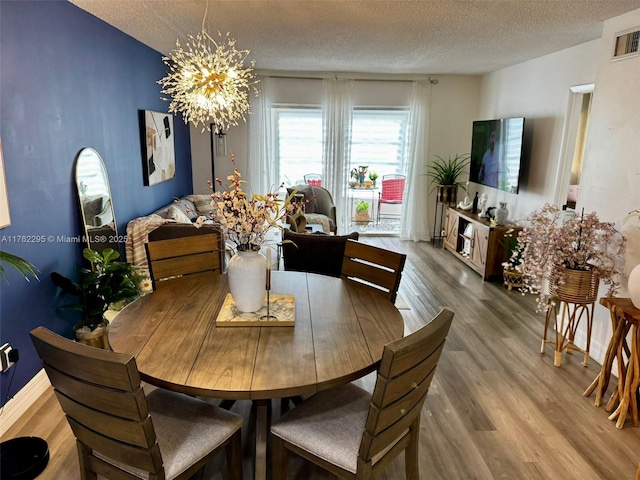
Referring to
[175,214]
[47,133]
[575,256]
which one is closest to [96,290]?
[47,133]

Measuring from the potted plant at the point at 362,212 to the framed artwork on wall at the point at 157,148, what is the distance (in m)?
2.99

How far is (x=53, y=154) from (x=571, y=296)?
3534mm

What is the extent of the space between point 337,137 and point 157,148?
8.92 feet

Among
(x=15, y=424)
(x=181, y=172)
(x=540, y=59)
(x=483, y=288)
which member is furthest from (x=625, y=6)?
(x=181, y=172)

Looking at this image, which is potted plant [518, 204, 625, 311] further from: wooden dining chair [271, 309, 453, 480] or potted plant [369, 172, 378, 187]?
potted plant [369, 172, 378, 187]

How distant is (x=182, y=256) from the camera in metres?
2.55

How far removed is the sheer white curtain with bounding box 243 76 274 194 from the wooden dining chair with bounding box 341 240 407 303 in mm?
3788

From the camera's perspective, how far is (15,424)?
2287 millimetres

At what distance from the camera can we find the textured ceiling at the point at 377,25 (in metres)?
2.94

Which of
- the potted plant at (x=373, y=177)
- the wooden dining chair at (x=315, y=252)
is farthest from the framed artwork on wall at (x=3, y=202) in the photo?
the potted plant at (x=373, y=177)

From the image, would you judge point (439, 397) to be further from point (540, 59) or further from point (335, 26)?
point (540, 59)

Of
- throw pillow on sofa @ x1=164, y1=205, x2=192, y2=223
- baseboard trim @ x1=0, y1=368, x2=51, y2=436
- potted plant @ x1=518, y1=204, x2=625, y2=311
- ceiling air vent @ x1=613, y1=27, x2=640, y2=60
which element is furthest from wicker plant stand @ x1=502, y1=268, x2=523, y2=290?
baseboard trim @ x1=0, y1=368, x2=51, y2=436

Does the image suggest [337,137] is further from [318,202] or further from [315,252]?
[315,252]

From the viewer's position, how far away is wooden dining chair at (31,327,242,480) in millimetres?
1202
